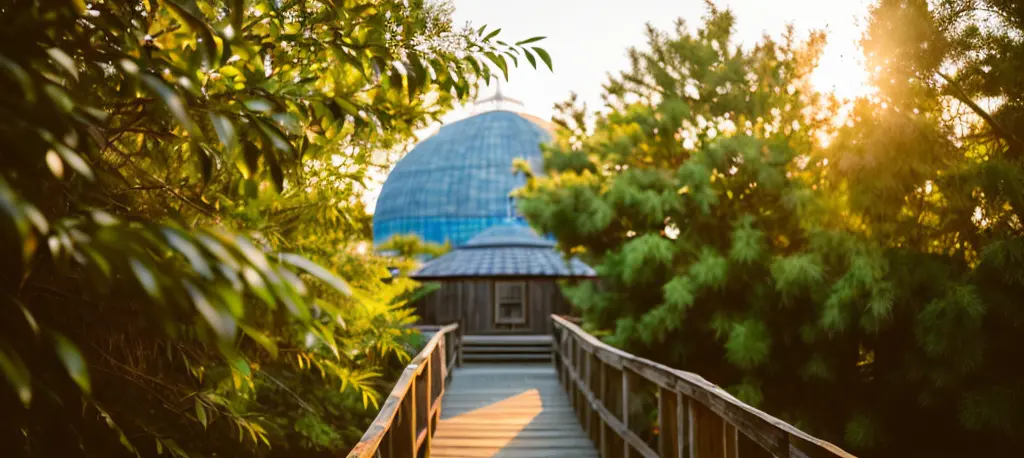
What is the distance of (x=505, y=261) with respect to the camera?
891 inches

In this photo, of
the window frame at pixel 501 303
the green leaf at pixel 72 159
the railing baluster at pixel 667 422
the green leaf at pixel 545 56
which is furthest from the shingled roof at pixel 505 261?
the green leaf at pixel 72 159

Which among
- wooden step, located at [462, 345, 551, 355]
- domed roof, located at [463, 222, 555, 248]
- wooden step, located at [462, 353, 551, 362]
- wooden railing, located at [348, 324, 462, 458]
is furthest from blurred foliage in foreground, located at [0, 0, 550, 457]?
domed roof, located at [463, 222, 555, 248]

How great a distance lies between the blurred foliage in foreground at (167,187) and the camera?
119cm

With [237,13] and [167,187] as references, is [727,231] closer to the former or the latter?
[167,187]

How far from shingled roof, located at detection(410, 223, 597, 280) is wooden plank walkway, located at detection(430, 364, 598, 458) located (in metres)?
6.48

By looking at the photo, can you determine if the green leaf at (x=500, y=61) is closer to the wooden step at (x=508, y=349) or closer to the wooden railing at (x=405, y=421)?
the wooden railing at (x=405, y=421)

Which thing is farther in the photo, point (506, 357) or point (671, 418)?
point (506, 357)

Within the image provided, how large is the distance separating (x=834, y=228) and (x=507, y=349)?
11.8 m

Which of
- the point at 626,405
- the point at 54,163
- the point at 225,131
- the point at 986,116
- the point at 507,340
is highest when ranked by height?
the point at 986,116

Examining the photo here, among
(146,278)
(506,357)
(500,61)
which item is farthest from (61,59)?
(506,357)

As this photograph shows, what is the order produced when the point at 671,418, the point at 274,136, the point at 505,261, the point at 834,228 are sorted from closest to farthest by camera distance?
the point at 274,136, the point at 671,418, the point at 834,228, the point at 505,261

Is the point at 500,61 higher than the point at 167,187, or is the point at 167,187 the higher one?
the point at 500,61

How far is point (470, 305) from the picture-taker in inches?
906

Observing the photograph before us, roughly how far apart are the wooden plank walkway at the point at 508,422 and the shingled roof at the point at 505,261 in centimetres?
648
